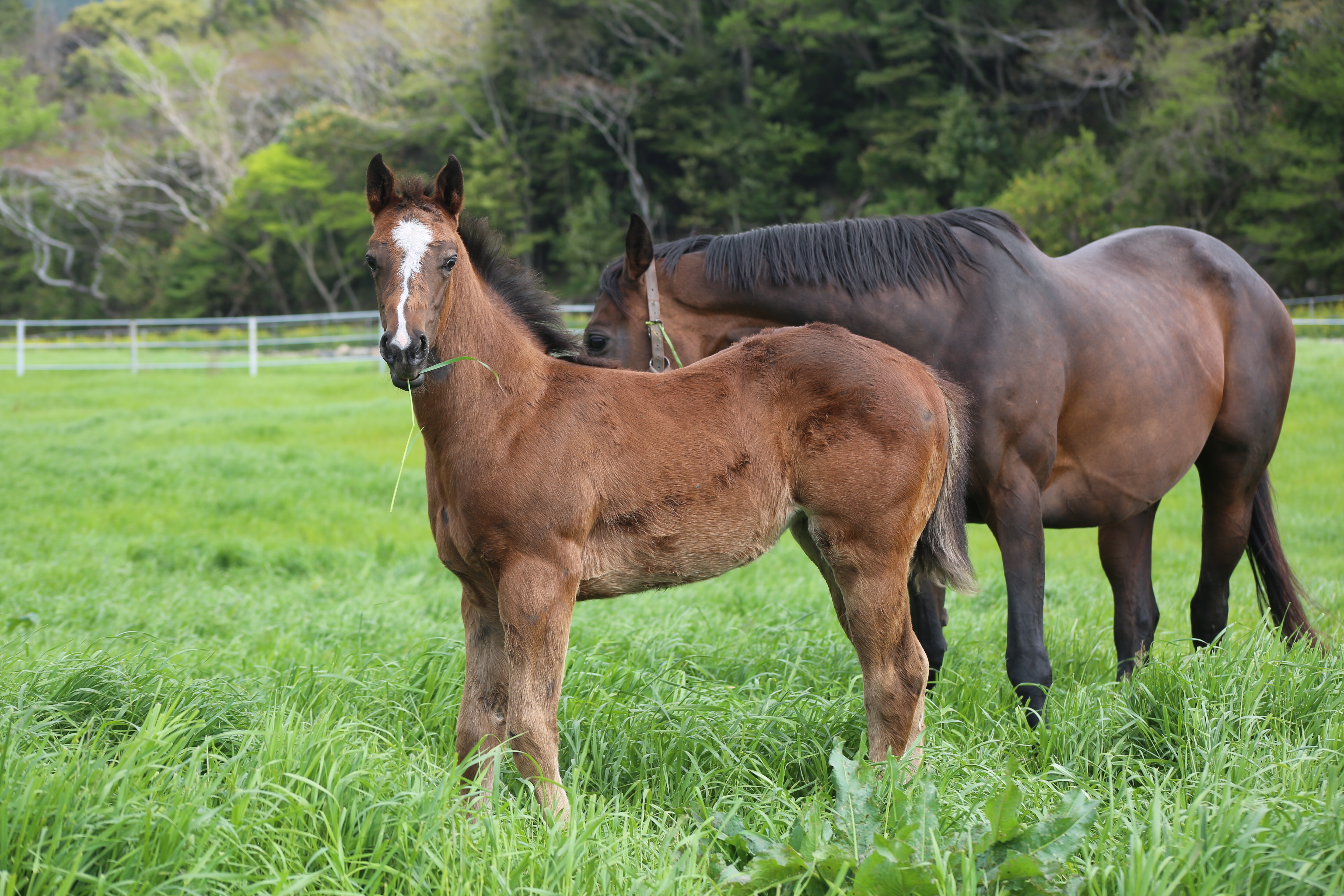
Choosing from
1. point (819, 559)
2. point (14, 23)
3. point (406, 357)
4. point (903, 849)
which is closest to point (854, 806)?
point (903, 849)

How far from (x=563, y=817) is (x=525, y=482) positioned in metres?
0.97

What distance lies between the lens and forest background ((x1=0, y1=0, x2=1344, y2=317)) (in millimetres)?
22312

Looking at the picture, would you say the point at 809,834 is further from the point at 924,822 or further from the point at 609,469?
the point at 609,469

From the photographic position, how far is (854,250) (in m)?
4.15

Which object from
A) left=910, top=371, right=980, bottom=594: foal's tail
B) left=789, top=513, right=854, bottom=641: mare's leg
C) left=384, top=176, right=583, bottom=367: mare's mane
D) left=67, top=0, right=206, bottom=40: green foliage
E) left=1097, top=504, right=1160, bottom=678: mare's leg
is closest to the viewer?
left=384, top=176, right=583, bottom=367: mare's mane

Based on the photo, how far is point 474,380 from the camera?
9.93 feet

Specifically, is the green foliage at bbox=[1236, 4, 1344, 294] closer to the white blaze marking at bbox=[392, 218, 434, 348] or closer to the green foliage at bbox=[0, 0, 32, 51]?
the white blaze marking at bbox=[392, 218, 434, 348]

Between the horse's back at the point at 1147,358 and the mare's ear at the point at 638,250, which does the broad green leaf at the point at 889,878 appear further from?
the mare's ear at the point at 638,250

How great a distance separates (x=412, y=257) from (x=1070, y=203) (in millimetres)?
24832

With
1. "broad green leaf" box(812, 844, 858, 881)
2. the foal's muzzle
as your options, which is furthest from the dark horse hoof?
the foal's muzzle

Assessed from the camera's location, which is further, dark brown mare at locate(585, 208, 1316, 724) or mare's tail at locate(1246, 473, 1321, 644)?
mare's tail at locate(1246, 473, 1321, 644)

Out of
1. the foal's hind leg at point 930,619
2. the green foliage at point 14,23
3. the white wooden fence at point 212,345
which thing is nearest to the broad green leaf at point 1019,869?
the foal's hind leg at point 930,619

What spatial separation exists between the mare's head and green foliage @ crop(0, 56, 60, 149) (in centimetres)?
4725

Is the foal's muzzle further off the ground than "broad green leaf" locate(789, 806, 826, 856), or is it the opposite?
the foal's muzzle
